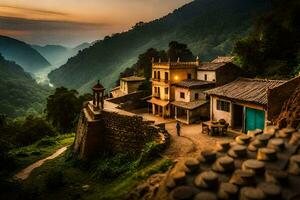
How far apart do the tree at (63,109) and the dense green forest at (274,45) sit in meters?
30.7

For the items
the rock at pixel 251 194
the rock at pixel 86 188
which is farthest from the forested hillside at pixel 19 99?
the rock at pixel 251 194

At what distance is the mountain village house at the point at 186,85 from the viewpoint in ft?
124

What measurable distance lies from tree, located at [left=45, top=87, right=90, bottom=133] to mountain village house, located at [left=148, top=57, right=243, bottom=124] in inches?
690

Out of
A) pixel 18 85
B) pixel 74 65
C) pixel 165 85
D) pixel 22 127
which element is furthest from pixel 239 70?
pixel 74 65

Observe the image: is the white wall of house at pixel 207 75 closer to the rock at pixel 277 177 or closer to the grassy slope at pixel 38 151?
the grassy slope at pixel 38 151

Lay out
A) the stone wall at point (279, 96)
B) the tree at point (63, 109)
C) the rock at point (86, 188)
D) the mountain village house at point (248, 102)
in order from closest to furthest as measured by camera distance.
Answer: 1. the rock at point (86, 188)
2. the stone wall at point (279, 96)
3. the mountain village house at point (248, 102)
4. the tree at point (63, 109)

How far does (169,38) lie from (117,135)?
391 feet

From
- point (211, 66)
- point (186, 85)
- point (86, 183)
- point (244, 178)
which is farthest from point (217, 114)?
point (244, 178)

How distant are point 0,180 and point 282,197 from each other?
70.3ft

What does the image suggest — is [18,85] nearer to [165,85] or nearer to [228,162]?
[165,85]

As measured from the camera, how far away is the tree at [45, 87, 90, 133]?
56.0 m

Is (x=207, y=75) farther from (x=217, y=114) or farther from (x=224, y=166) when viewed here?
(x=224, y=166)

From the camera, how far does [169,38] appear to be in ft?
460

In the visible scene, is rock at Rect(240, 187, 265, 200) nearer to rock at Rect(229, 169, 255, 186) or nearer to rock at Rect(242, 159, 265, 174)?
rock at Rect(229, 169, 255, 186)
